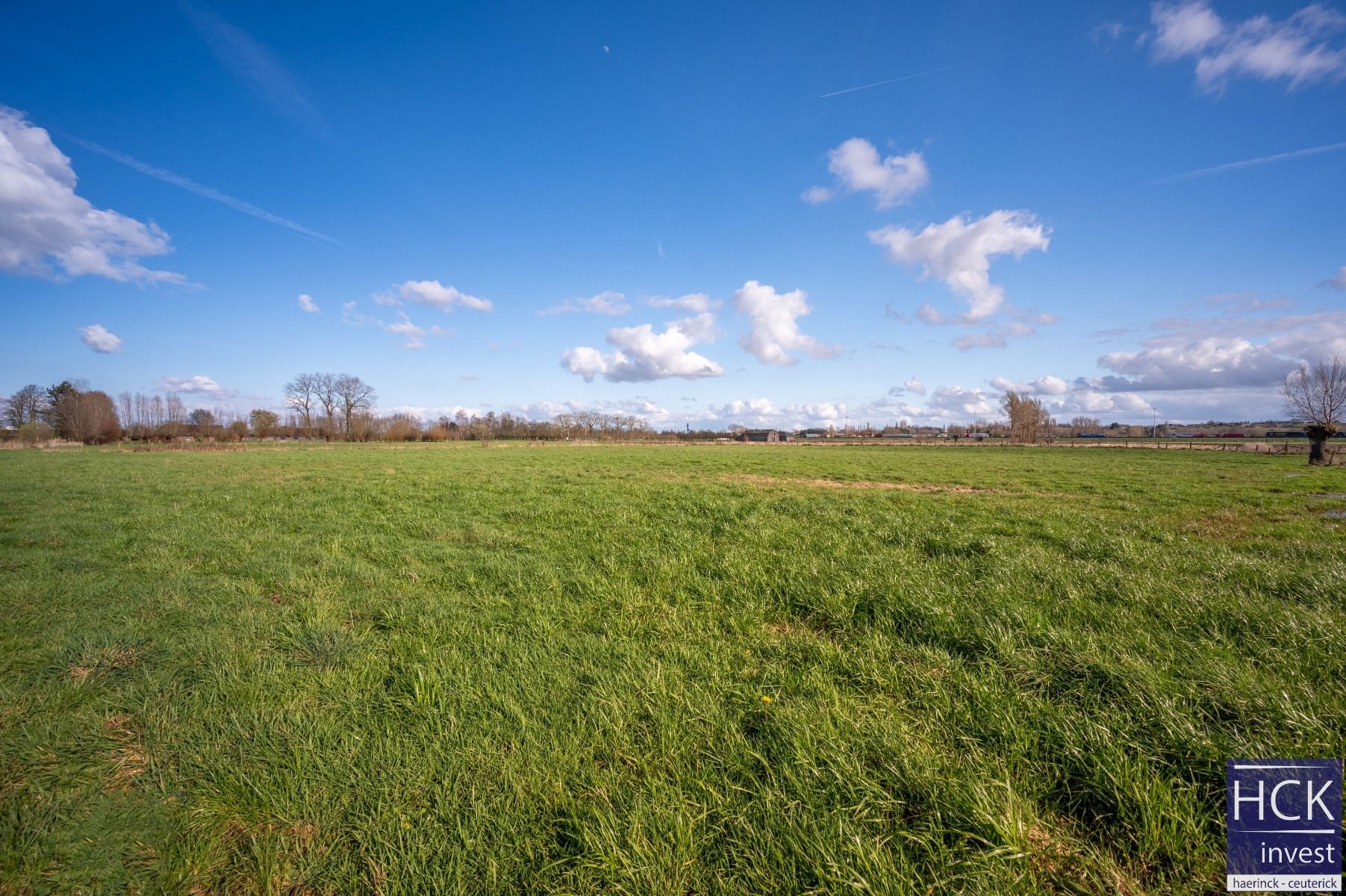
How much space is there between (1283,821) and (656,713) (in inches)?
134

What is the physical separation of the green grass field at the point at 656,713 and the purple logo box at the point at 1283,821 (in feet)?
0.30

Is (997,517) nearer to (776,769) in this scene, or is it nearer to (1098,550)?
(1098,550)

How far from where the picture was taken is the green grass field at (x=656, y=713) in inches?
97.2

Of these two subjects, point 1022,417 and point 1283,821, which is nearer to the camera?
point 1283,821

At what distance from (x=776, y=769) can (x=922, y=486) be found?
19980 millimetres

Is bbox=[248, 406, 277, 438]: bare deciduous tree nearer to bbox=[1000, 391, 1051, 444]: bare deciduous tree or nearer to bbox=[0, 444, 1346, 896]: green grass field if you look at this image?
bbox=[0, 444, 1346, 896]: green grass field

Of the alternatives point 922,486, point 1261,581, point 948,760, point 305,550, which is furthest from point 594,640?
point 922,486

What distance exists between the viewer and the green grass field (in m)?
2.47

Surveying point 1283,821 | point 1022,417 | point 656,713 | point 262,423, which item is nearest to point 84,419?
point 262,423

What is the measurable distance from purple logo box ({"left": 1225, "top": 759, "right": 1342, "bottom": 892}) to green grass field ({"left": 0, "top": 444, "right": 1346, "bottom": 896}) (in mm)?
90

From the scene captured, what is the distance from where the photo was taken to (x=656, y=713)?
3.61 m

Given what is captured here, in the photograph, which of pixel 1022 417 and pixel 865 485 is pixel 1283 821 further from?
pixel 1022 417

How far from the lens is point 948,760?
2990mm

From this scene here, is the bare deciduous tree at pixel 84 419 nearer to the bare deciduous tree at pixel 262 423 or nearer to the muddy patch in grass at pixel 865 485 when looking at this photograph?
the bare deciduous tree at pixel 262 423
